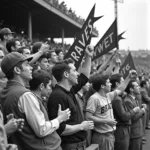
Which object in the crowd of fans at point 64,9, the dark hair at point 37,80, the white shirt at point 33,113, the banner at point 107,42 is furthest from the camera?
the crowd of fans at point 64,9

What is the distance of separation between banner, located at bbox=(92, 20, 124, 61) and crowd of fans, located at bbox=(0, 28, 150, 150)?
78 centimetres

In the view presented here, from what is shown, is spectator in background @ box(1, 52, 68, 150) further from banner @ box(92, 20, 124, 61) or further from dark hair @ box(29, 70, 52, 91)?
banner @ box(92, 20, 124, 61)

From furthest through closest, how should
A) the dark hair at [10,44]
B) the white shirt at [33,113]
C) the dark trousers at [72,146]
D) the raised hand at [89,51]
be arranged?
the dark hair at [10,44]
the raised hand at [89,51]
the dark trousers at [72,146]
the white shirt at [33,113]

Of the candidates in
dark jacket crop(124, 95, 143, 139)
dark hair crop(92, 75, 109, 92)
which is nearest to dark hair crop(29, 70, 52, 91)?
dark hair crop(92, 75, 109, 92)

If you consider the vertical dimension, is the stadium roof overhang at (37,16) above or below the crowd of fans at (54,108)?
above

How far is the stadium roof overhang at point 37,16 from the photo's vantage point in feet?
71.9

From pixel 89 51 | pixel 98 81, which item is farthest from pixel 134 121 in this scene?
pixel 89 51

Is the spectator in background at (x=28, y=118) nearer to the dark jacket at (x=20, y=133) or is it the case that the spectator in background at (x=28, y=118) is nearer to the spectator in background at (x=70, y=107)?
the dark jacket at (x=20, y=133)

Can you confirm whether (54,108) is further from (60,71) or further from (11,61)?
(11,61)

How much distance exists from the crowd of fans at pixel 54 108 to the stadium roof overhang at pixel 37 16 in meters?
15.6

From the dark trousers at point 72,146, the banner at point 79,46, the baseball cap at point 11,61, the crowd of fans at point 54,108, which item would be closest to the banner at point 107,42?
the crowd of fans at point 54,108

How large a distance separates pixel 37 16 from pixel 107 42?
20832 mm

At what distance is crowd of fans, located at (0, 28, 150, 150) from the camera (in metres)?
3.04

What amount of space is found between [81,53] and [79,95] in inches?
31.3
